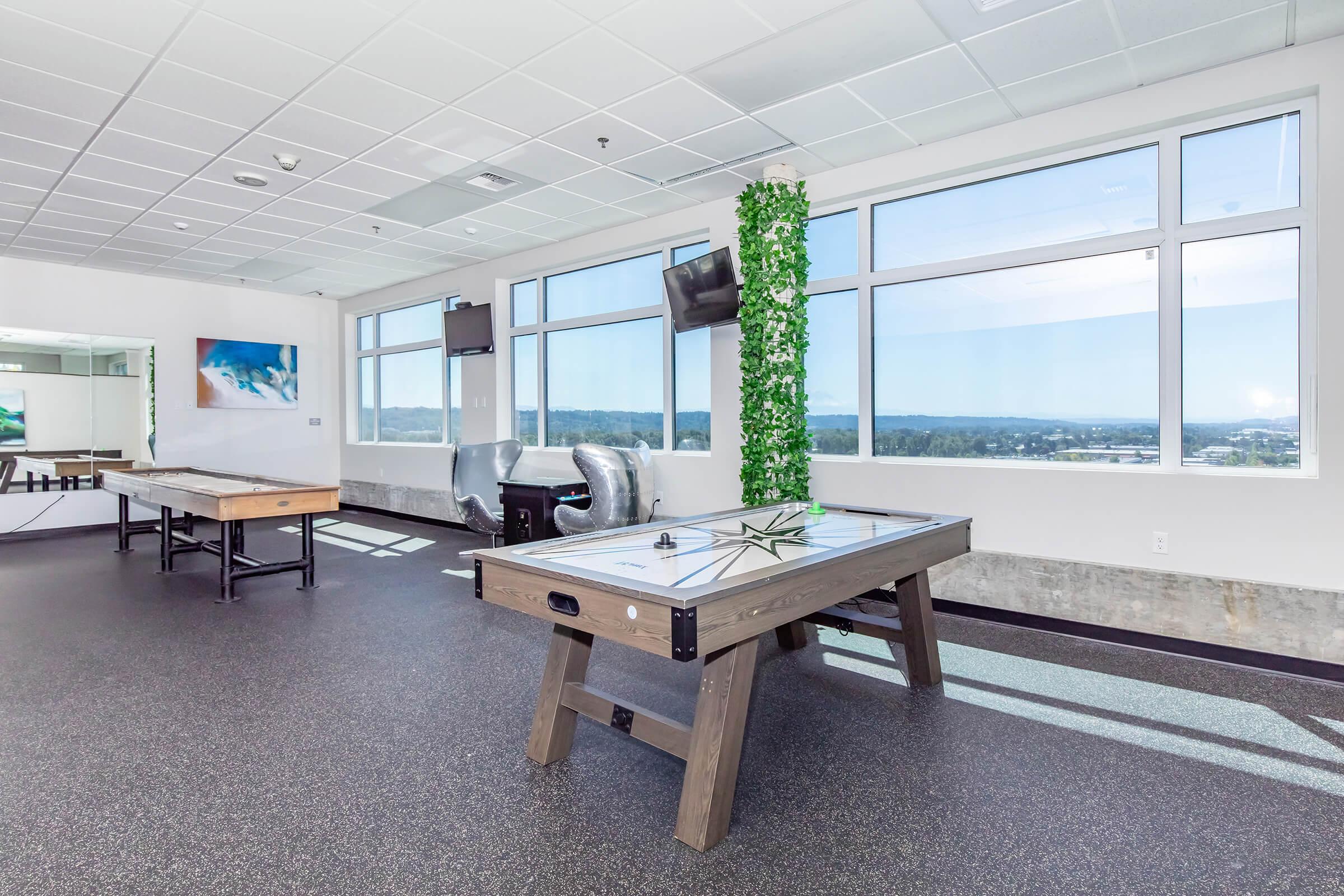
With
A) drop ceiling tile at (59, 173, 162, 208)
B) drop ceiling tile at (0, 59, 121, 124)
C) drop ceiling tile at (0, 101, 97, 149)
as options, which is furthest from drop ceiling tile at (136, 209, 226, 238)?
drop ceiling tile at (0, 59, 121, 124)

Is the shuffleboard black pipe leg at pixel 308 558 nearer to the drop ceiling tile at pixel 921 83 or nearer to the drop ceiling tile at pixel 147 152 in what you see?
the drop ceiling tile at pixel 147 152

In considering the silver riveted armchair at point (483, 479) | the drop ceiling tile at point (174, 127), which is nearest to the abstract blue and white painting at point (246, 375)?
the silver riveted armchair at point (483, 479)

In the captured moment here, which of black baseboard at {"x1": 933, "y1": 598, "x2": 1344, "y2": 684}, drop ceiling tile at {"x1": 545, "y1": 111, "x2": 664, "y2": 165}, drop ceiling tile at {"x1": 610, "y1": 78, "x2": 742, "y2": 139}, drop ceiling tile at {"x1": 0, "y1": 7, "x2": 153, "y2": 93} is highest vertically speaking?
drop ceiling tile at {"x1": 545, "y1": 111, "x2": 664, "y2": 165}

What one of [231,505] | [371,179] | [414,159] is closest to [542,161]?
[414,159]

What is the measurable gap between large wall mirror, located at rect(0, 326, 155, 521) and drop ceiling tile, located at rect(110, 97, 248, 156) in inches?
184

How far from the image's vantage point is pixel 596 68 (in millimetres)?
3623

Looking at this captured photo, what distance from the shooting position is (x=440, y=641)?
3.99 m

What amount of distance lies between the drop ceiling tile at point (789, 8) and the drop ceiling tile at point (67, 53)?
2.95m

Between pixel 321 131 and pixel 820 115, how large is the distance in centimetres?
302

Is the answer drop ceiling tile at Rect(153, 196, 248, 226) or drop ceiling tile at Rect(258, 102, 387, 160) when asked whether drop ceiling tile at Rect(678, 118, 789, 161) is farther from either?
drop ceiling tile at Rect(153, 196, 248, 226)

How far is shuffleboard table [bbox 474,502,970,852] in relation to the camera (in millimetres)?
1935

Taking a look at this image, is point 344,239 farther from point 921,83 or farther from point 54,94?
point 921,83

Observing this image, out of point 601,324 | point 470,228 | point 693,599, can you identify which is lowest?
point 693,599

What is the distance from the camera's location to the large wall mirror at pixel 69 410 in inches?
288
